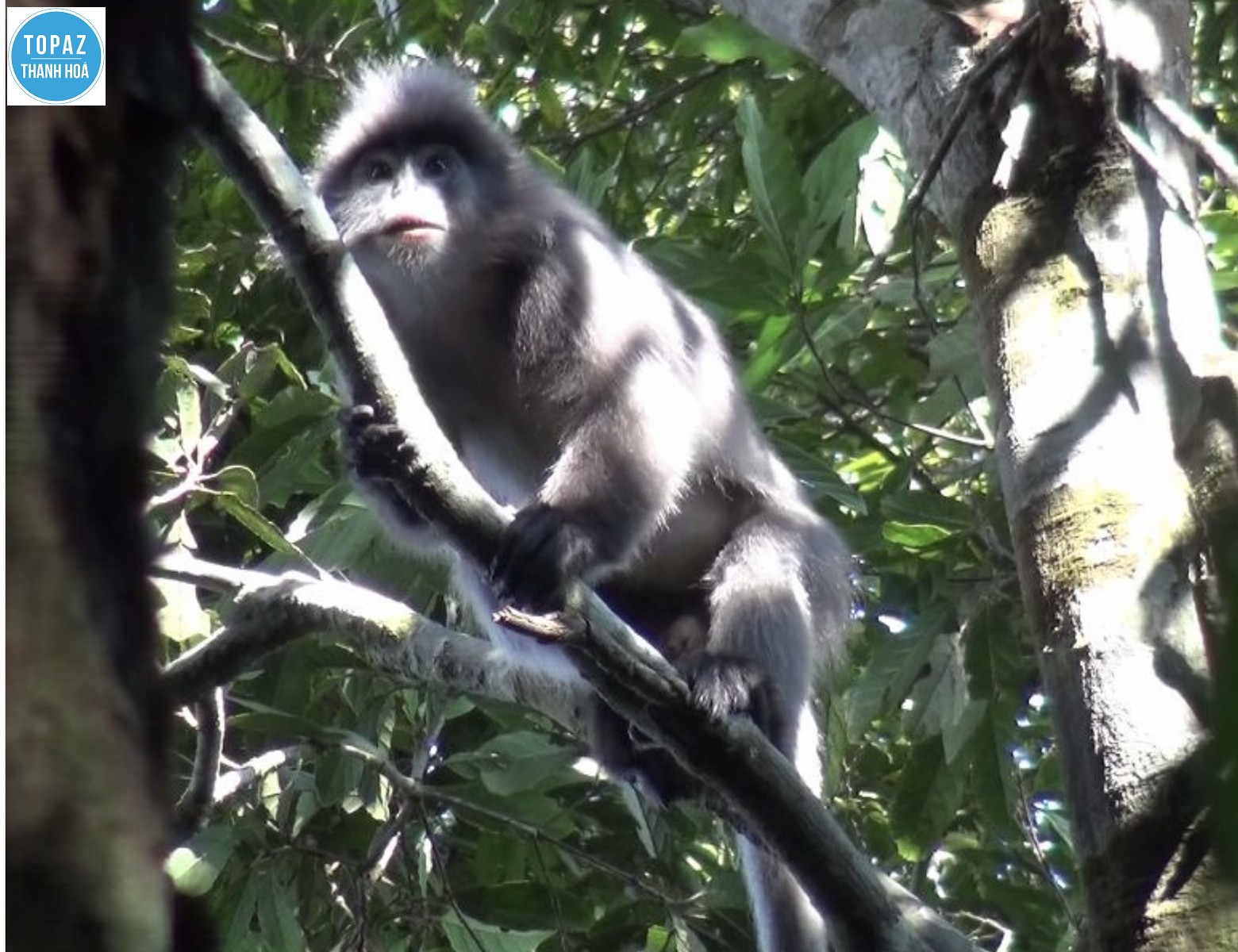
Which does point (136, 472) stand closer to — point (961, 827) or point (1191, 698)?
point (1191, 698)

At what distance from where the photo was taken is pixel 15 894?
502mm

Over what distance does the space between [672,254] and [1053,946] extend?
181 centimetres

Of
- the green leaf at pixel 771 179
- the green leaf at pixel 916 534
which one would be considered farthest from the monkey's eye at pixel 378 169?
the green leaf at pixel 916 534

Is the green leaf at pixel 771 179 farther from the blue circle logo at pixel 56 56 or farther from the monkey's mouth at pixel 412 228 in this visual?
the blue circle logo at pixel 56 56

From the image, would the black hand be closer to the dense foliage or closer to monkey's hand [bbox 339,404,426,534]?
monkey's hand [bbox 339,404,426,534]

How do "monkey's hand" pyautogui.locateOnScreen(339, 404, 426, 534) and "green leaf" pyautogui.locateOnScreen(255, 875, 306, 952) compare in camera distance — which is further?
"green leaf" pyautogui.locateOnScreen(255, 875, 306, 952)

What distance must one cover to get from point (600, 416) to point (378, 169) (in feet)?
3.79

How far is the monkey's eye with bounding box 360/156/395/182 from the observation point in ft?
14.1

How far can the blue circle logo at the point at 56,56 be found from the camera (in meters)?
0.59

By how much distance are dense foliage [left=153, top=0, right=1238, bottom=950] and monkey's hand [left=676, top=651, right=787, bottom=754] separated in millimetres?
520

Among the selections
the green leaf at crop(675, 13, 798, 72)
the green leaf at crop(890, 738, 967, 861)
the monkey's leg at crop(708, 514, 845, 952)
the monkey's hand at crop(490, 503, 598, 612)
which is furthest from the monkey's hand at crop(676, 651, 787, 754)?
the green leaf at crop(675, 13, 798, 72)

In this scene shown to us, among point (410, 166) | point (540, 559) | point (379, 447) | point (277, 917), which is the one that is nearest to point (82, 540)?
point (379, 447)

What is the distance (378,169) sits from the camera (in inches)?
170

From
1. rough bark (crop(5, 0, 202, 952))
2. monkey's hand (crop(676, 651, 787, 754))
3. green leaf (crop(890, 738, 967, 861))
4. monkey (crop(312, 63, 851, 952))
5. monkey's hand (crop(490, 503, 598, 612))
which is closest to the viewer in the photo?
rough bark (crop(5, 0, 202, 952))
